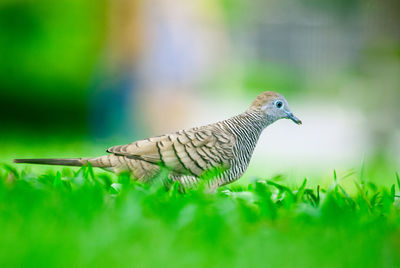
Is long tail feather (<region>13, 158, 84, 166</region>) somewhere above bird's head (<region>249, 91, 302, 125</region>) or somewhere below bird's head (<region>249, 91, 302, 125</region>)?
below

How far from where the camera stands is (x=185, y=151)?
356 centimetres

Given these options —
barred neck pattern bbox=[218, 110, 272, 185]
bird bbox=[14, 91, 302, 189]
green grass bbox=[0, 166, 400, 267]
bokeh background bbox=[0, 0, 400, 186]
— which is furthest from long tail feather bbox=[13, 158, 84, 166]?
bokeh background bbox=[0, 0, 400, 186]

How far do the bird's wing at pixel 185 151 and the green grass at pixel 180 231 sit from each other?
516 mm

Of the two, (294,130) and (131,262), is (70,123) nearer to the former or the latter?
(294,130)

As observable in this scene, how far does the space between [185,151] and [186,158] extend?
0.04 m

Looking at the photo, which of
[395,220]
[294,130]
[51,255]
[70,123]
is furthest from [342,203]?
[294,130]

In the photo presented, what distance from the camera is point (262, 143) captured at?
450 inches

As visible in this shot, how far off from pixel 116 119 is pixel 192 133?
23.0 feet

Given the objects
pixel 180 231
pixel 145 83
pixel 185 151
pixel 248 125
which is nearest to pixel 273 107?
pixel 248 125

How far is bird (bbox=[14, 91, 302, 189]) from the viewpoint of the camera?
352 cm

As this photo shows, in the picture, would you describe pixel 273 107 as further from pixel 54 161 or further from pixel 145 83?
pixel 145 83

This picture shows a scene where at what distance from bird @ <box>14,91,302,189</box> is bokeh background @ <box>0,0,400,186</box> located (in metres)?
3.43

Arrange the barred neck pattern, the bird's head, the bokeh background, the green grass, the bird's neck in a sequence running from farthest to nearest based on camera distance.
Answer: the bokeh background
the bird's head
the bird's neck
the barred neck pattern
the green grass

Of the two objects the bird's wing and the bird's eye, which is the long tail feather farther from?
the bird's eye
